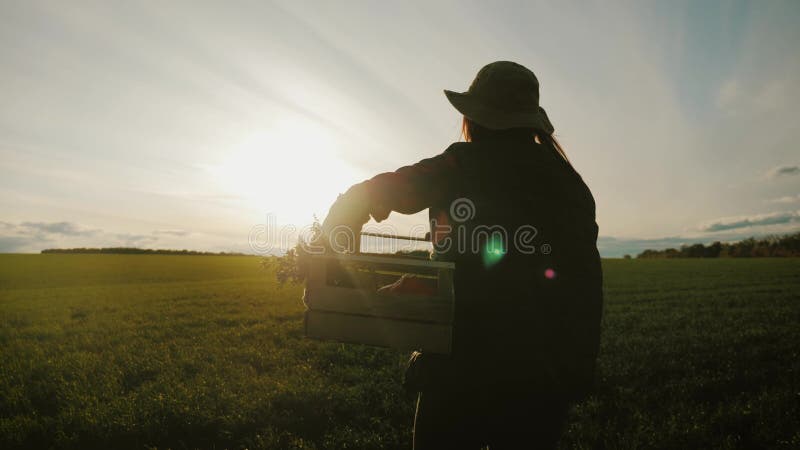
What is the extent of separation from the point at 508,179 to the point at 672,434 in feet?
17.3

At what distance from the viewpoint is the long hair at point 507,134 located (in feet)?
7.10

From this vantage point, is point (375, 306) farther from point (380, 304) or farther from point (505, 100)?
point (505, 100)

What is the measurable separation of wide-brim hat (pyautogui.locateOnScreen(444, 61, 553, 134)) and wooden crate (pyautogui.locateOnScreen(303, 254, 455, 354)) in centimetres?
79

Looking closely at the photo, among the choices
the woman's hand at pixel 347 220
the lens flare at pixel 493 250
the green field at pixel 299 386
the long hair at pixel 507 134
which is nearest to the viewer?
the lens flare at pixel 493 250

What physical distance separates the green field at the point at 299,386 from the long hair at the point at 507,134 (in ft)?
4.55

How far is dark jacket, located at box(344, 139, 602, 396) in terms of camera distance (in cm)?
192

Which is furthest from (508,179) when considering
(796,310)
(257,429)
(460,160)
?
(796,310)

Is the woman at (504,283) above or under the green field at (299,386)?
above

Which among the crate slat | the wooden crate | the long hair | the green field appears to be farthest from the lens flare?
the green field

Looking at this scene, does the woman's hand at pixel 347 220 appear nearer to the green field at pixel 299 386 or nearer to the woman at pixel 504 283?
the woman at pixel 504 283

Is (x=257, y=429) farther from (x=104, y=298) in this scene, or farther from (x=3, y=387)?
(x=104, y=298)

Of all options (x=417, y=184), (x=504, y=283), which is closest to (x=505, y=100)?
(x=417, y=184)

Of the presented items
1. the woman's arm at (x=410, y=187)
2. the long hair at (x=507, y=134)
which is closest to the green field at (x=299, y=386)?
the woman's arm at (x=410, y=187)

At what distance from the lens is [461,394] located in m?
2.00
